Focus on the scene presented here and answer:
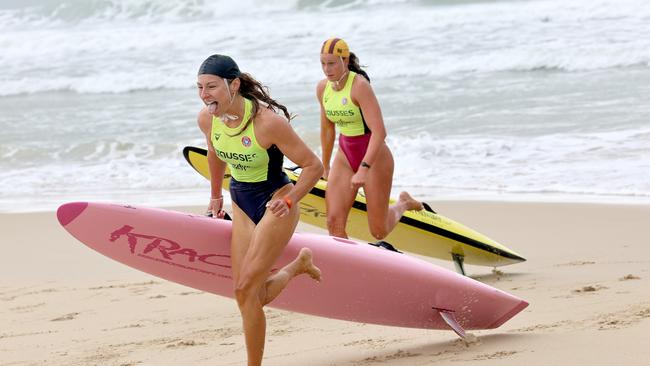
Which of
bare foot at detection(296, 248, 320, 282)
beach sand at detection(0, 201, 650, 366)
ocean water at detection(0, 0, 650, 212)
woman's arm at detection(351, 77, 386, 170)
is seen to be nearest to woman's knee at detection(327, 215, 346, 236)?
woman's arm at detection(351, 77, 386, 170)

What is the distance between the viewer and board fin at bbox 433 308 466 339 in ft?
19.2

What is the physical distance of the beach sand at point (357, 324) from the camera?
5.65 m

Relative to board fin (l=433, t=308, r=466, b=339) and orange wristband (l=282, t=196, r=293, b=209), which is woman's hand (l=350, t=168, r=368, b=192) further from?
orange wristband (l=282, t=196, r=293, b=209)

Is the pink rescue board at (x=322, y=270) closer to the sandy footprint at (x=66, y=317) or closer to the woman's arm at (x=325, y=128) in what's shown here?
the woman's arm at (x=325, y=128)

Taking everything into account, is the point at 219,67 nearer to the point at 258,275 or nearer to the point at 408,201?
the point at 258,275

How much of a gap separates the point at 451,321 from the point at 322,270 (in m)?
0.78

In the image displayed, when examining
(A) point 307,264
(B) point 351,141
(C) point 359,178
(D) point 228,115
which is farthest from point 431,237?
(D) point 228,115

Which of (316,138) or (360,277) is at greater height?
(360,277)

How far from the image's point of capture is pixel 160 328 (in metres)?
6.84

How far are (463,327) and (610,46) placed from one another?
15.6 meters

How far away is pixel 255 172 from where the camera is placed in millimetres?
5125

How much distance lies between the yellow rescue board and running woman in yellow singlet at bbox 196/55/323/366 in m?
3.10

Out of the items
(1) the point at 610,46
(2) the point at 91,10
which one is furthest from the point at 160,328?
(2) the point at 91,10

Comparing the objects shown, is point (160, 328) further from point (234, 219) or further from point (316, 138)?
point (316, 138)
